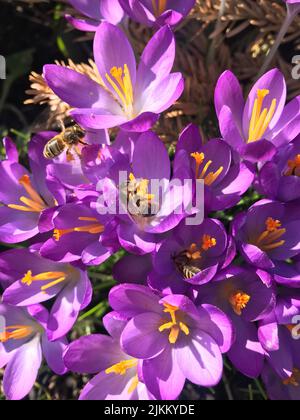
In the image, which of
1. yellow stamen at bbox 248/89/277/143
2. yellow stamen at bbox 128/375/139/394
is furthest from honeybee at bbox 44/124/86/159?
yellow stamen at bbox 128/375/139/394

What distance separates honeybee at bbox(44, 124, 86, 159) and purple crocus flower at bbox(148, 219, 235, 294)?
0.85 feet

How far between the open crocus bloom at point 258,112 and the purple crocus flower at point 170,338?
31 centimetres

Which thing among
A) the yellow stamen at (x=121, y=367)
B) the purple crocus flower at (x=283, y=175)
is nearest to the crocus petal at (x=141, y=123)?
the purple crocus flower at (x=283, y=175)

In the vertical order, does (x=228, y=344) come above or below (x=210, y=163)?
below

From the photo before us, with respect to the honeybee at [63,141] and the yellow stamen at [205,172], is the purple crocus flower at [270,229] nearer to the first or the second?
the yellow stamen at [205,172]

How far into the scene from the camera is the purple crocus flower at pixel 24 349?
111 centimetres

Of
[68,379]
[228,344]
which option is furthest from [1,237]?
[68,379]

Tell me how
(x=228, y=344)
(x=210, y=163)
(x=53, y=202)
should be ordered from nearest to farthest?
(x=228, y=344), (x=210, y=163), (x=53, y=202)

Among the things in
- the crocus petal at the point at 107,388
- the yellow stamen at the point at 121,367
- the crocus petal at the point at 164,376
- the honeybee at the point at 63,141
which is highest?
the honeybee at the point at 63,141

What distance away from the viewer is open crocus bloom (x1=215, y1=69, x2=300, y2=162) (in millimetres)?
1066
